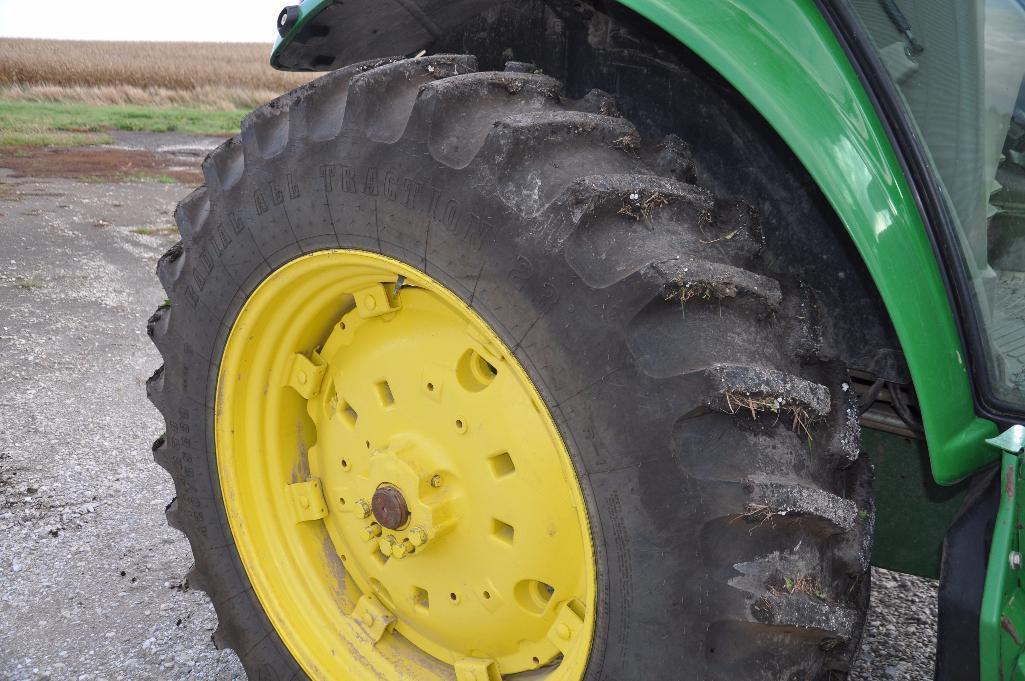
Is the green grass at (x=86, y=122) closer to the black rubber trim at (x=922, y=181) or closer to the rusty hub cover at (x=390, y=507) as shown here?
the rusty hub cover at (x=390, y=507)

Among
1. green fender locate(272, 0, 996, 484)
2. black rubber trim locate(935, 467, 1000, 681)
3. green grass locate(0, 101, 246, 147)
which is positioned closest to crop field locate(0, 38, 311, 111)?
green grass locate(0, 101, 246, 147)

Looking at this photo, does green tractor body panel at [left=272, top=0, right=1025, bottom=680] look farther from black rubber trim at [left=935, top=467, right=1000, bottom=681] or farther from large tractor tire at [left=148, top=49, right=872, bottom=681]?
large tractor tire at [left=148, top=49, right=872, bottom=681]

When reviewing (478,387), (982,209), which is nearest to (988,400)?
(982,209)

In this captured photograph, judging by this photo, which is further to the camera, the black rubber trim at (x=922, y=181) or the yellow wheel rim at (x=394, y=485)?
the yellow wheel rim at (x=394, y=485)

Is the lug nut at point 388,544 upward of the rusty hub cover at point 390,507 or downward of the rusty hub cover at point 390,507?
downward

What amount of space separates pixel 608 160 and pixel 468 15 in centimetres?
84

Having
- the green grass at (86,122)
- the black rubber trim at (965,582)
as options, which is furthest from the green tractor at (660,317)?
the green grass at (86,122)

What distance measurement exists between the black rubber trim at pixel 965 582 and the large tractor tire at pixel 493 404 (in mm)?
133

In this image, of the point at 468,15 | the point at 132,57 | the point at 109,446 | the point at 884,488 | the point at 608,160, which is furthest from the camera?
the point at 132,57

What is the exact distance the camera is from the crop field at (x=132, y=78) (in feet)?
54.1

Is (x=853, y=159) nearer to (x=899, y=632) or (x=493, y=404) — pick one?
(x=493, y=404)

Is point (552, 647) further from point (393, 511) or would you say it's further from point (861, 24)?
point (861, 24)

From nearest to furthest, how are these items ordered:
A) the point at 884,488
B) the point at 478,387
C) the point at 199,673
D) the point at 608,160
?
the point at 608,160
the point at 478,387
the point at 884,488
the point at 199,673

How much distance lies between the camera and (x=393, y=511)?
5.60ft
